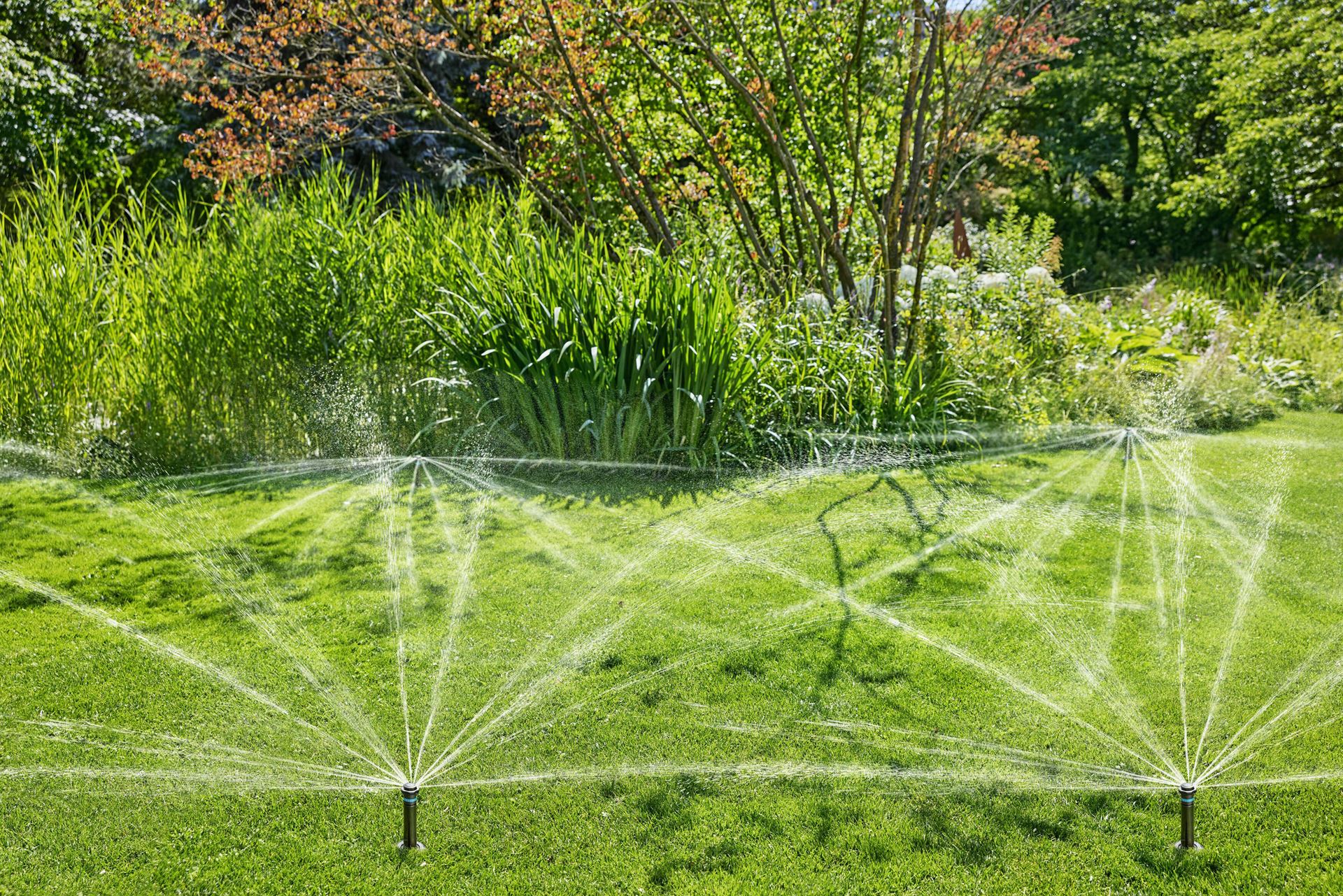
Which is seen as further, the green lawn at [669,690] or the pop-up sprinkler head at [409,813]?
the green lawn at [669,690]

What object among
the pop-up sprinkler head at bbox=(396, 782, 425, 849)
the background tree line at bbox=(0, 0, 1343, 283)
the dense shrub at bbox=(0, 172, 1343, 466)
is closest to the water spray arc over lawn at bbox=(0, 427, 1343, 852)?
the pop-up sprinkler head at bbox=(396, 782, 425, 849)

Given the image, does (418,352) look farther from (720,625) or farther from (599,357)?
(720,625)

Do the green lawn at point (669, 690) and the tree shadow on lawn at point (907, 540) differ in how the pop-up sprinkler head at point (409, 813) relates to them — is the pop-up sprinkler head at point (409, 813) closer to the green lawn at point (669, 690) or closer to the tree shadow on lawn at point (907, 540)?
the green lawn at point (669, 690)

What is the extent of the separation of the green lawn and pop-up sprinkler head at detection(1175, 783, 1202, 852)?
5 cm

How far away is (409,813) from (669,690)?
3.77 feet

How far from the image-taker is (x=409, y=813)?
2520 mm

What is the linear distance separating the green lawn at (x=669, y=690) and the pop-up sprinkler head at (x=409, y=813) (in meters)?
0.10

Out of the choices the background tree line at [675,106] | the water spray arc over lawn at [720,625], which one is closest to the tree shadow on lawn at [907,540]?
the water spray arc over lawn at [720,625]

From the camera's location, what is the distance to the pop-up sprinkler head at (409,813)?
2465mm

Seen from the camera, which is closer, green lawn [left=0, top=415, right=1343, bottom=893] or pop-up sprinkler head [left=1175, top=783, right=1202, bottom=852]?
pop-up sprinkler head [left=1175, top=783, right=1202, bottom=852]

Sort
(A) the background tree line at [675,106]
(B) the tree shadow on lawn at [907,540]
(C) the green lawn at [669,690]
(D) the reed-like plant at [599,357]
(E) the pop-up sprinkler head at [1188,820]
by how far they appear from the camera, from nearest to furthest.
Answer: (E) the pop-up sprinkler head at [1188,820] → (C) the green lawn at [669,690] → (B) the tree shadow on lawn at [907,540] → (D) the reed-like plant at [599,357] → (A) the background tree line at [675,106]

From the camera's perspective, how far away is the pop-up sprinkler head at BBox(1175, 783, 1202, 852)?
2.46 meters

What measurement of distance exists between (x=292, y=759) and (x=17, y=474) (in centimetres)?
420

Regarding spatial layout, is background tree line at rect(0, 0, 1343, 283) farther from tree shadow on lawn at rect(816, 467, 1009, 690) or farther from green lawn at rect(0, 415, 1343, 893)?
green lawn at rect(0, 415, 1343, 893)
